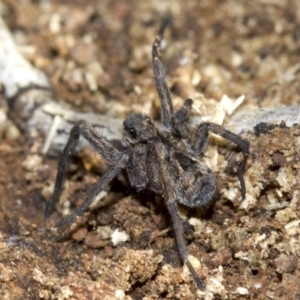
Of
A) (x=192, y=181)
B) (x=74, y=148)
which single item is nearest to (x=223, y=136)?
(x=192, y=181)

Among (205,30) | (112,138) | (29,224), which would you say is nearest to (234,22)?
(205,30)

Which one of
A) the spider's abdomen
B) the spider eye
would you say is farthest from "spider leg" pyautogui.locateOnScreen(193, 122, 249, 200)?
the spider eye

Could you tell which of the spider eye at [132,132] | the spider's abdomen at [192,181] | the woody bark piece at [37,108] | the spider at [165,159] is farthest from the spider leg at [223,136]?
the woody bark piece at [37,108]

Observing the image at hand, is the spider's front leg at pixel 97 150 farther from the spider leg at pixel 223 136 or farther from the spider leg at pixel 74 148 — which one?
the spider leg at pixel 223 136

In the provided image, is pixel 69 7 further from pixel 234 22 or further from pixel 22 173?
pixel 22 173

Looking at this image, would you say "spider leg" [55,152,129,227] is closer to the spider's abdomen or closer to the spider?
the spider

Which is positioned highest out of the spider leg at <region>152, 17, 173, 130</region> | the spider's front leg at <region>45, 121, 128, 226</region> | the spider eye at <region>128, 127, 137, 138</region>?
the spider leg at <region>152, 17, 173, 130</region>

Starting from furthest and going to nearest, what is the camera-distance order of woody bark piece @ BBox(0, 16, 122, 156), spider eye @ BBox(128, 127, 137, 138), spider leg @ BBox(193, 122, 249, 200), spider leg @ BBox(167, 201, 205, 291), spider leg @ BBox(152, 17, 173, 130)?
woody bark piece @ BBox(0, 16, 122, 156), spider leg @ BBox(152, 17, 173, 130), spider eye @ BBox(128, 127, 137, 138), spider leg @ BBox(193, 122, 249, 200), spider leg @ BBox(167, 201, 205, 291)
